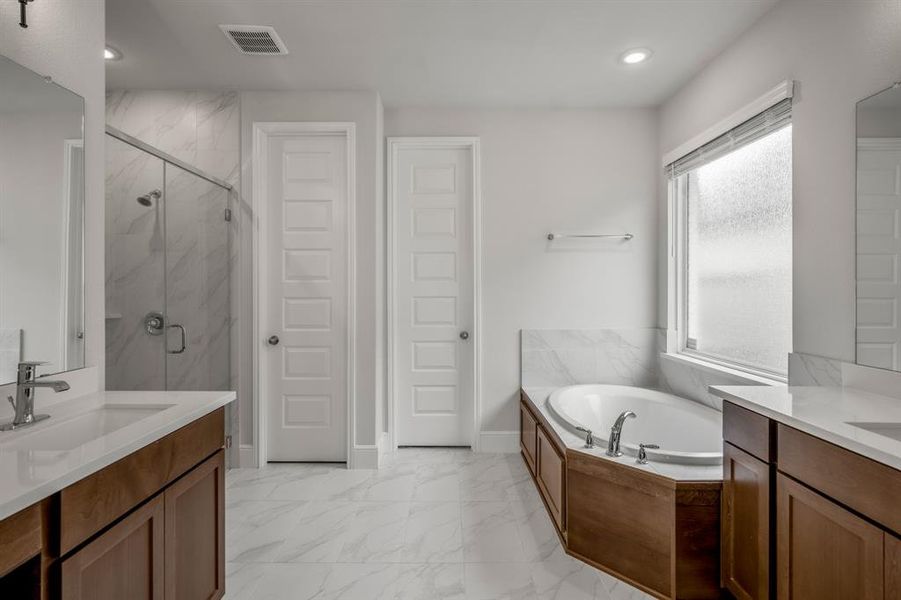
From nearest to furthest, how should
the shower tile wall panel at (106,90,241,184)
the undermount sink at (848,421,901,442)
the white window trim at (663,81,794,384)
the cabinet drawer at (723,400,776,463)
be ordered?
the undermount sink at (848,421,901,442)
the cabinet drawer at (723,400,776,463)
the shower tile wall panel at (106,90,241,184)
the white window trim at (663,81,794,384)

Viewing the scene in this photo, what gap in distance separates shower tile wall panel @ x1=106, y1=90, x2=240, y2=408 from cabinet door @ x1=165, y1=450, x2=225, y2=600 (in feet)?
3.19

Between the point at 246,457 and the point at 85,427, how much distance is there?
1.92 m

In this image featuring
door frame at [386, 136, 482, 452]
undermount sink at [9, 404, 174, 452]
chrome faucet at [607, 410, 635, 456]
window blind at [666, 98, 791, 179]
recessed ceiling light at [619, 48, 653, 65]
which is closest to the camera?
undermount sink at [9, 404, 174, 452]

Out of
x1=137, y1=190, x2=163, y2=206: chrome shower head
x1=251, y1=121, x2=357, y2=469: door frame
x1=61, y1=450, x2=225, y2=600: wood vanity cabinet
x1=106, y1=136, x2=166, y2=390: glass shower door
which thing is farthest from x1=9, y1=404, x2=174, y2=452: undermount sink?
x1=251, y1=121, x2=357, y2=469: door frame

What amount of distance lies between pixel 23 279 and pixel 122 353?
0.92 metres

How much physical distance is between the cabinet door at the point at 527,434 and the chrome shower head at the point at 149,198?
2.54m

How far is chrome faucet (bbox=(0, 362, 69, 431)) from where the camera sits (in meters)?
1.33

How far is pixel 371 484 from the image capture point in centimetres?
293

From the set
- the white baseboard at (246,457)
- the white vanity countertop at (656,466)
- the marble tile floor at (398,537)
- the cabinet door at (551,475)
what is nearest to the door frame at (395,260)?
the marble tile floor at (398,537)

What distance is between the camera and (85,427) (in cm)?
143

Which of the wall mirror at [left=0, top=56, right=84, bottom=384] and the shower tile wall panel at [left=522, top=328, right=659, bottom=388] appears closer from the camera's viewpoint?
the wall mirror at [left=0, top=56, right=84, bottom=384]

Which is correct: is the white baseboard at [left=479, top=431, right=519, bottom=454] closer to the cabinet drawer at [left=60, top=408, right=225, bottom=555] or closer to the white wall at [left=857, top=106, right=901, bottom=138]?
the cabinet drawer at [left=60, top=408, right=225, bottom=555]

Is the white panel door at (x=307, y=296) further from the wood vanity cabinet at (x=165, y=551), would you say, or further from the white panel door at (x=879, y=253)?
the white panel door at (x=879, y=253)

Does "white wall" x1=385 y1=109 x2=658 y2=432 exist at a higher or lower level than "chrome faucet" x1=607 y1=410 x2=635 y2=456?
higher
